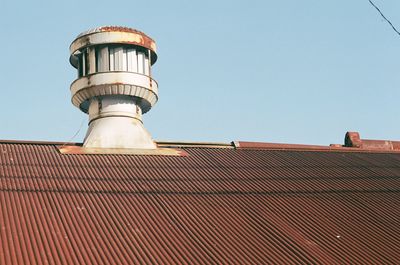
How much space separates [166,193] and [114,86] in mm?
5868

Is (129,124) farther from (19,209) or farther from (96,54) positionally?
(19,209)

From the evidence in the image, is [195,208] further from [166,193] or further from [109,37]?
[109,37]

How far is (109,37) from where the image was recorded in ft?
77.7

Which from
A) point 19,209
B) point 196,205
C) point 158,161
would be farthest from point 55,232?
point 158,161

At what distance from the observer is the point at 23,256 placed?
539 inches

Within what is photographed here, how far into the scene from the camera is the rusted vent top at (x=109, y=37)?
2370 cm

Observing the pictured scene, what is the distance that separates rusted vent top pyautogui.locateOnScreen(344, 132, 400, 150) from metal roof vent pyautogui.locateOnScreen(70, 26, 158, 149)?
8191 mm

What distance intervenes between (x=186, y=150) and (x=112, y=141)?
2693 millimetres

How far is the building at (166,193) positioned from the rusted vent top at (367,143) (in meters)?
0.05

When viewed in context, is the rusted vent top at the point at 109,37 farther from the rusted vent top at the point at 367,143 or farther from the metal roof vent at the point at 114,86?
the rusted vent top at the point at 367,143

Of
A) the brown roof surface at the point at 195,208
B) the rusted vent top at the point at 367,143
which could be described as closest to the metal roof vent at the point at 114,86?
the brown roof surface at the point at 195,208

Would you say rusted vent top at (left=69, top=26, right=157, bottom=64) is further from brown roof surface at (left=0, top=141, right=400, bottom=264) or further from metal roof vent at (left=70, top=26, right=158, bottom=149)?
brown roof surface at (left=0, top=141, right=400, bottom=264)

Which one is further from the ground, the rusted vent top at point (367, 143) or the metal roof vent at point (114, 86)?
the metal roof vent at point (114, 86)

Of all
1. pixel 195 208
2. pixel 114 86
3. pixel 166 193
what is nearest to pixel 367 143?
pixel 114 86
